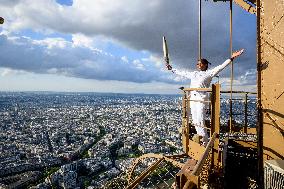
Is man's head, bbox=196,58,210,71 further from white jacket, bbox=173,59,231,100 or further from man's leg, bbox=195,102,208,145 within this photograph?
man's leg, bbox=195,102,208,145

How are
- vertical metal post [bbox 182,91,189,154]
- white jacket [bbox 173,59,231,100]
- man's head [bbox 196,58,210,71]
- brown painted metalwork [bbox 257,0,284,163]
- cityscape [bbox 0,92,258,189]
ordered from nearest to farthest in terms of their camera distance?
brown painted metalwork [bbox 257,0,284,163] < white jacket [bbox 173,59,231,100] < man's head [bbox 196,58,210,71] < vertical metal post [bbox 182,91,189,154] < cityscape [bbox 0,92,258,189]

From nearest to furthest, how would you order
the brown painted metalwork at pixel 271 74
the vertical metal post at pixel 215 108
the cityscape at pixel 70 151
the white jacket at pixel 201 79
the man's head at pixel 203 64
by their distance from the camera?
the brown painted metalwork at pixel 271 74 → the vertical metal post at pixel 215 108 → the white jacket at pixel 201 79 → the man's head at pixel 203 64 → the cityscape at pixel 70 151

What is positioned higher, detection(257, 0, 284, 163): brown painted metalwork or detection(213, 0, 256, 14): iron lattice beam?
detection(213, 0, 256, 14): iron lattice beam

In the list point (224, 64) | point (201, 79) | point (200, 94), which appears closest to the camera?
point (224, 64)

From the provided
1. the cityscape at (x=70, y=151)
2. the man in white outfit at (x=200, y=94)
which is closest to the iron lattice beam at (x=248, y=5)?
the man in white outfit at (x=200, y=94)

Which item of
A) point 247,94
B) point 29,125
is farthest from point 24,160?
point 247,94

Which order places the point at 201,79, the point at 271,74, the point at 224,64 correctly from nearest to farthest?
the point at 271,74, the point at 224,64, the point at 201,79

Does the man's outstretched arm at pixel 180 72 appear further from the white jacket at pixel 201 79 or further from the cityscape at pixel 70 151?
the cityscape at pixel 70 151

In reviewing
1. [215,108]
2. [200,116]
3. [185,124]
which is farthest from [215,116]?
[185,124]

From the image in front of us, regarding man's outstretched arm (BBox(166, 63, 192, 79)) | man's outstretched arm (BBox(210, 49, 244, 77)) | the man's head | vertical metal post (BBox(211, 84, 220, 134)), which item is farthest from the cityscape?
vertical metal post (BBox(211, 84, 220, 134))

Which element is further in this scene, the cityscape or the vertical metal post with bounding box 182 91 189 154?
the cityscape

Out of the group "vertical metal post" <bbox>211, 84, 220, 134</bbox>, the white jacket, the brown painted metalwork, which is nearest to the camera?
the brown painted metalwork

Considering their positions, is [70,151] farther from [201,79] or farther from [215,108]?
[215,108]
